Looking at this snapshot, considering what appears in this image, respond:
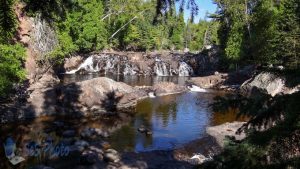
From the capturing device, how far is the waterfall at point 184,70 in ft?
187

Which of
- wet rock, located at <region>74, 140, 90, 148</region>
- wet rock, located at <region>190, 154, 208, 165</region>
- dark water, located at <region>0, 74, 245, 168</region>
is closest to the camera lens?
wet rock, located at <region>190, 154, 208, 165</region>

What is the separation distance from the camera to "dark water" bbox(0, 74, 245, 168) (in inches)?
827

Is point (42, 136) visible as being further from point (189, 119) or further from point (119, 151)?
point (189, 119)

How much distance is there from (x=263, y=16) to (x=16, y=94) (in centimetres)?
3207

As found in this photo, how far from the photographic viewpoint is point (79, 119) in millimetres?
26000

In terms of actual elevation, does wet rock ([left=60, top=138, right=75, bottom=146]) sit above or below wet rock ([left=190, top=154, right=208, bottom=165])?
above

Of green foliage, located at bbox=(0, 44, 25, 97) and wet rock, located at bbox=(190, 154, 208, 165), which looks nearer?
wet rock, located at bbox=(190, 154, 208, 165)

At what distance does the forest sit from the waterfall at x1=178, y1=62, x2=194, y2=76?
195 inches

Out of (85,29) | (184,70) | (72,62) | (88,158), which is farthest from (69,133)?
(184,70)

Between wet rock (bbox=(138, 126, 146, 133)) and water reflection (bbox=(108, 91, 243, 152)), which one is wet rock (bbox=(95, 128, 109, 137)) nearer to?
water reflection (bbox=(108, 91, 243, 152))

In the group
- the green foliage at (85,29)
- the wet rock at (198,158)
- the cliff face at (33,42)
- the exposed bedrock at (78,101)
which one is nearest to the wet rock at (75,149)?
the wet rock at (198,158)

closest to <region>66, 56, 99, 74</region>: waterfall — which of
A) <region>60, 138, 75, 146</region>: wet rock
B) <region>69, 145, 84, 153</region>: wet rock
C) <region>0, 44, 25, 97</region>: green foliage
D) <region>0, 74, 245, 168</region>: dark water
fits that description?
<region>0, 74, 245, 168</region>: dark water

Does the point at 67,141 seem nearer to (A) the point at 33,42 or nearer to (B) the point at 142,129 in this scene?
(B) the point at 142,129

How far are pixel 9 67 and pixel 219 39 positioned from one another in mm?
43819
